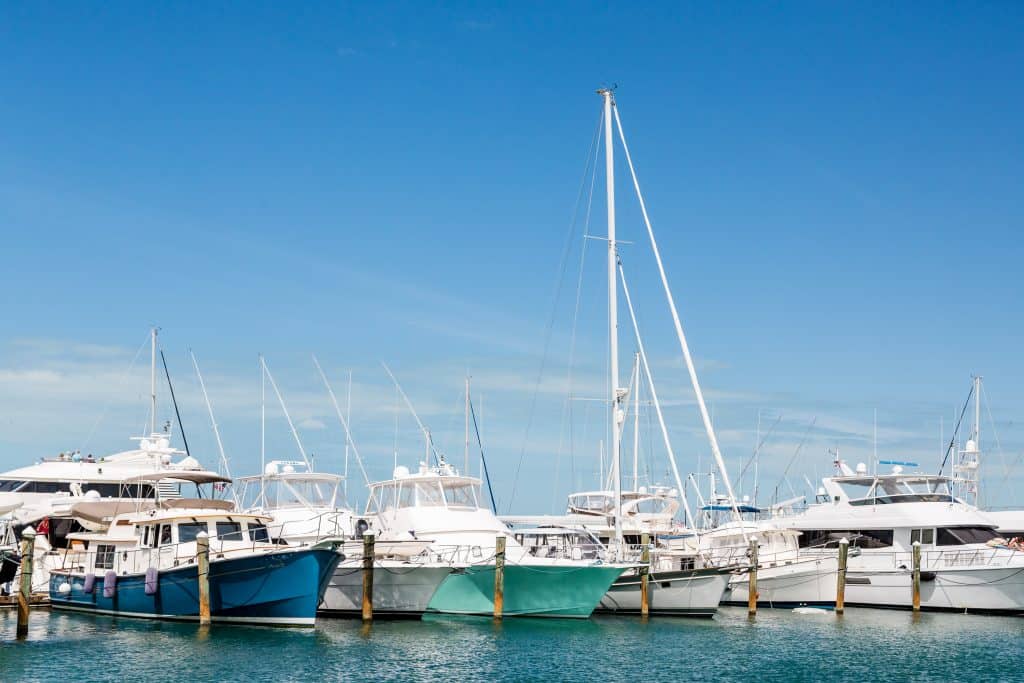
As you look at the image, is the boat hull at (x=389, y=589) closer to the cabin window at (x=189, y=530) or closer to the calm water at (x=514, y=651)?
the calm water at (x=514, y=651)

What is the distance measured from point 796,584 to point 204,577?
77.2 feet

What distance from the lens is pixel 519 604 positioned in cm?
3903

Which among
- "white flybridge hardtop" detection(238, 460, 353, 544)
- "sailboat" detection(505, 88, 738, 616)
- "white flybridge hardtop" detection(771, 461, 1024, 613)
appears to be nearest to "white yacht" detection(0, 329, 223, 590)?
"white flybridge hardtop" detection(238, 460, 353, 544)

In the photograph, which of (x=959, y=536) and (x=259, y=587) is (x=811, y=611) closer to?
(x=959, y=536)

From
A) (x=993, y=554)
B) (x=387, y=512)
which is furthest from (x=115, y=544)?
(x=993, y=554)

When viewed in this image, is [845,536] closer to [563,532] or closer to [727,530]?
[727,530]

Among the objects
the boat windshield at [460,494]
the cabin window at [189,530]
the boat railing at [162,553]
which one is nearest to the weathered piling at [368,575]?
the boat railing at [162,553]

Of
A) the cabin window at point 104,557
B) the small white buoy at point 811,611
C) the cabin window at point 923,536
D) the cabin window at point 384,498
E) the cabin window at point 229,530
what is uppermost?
the cabin window at point 384,498

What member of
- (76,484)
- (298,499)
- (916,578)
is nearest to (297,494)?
(298,499)

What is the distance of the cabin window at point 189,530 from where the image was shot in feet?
121

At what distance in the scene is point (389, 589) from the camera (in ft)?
129

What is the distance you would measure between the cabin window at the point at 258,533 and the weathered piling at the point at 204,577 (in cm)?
249

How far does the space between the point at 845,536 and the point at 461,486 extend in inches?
635

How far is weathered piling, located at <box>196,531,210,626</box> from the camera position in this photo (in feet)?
114
